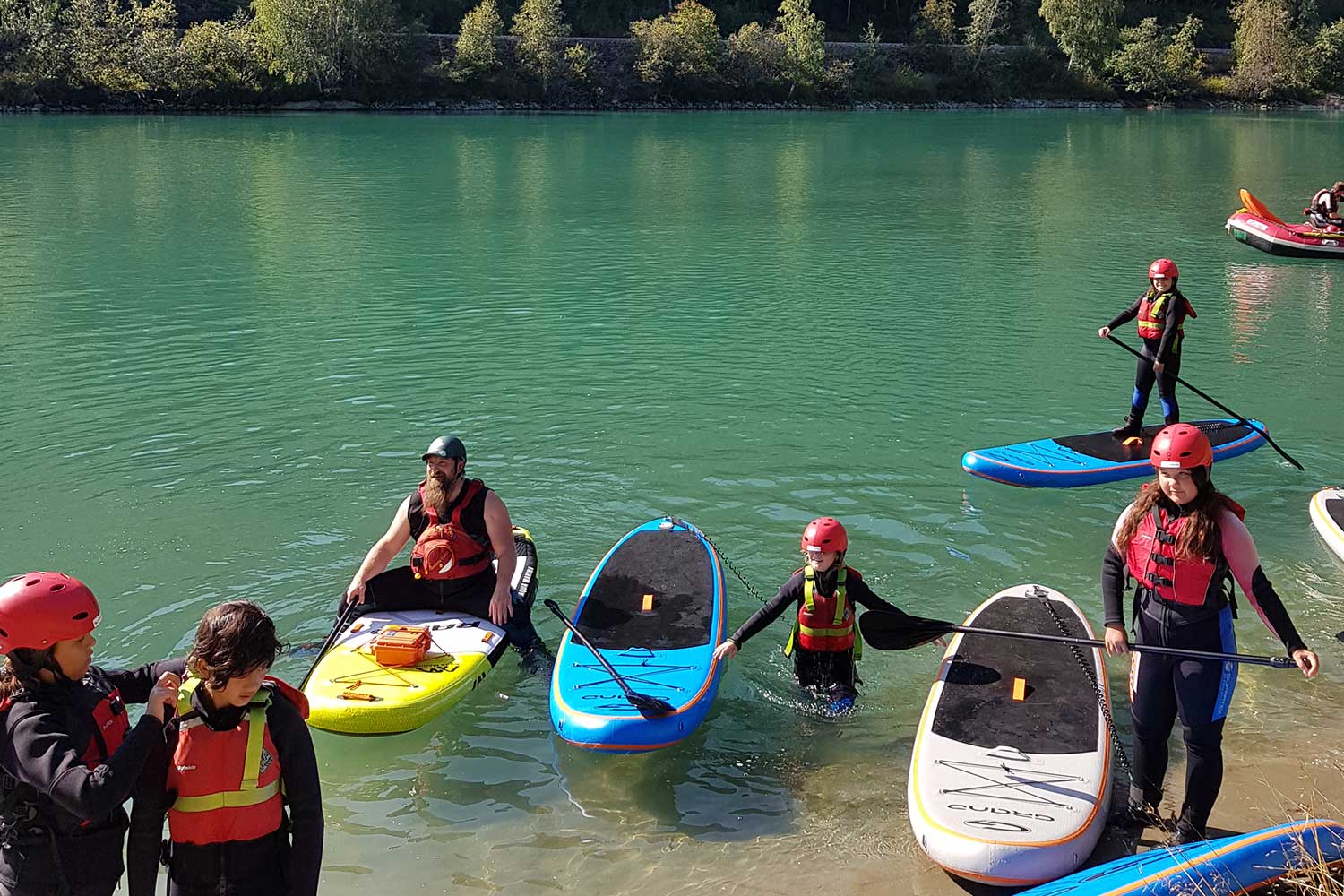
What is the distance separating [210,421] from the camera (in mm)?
11609

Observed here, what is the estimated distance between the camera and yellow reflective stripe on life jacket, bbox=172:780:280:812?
3.35 meters

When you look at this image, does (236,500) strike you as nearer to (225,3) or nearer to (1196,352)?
(1196,352)

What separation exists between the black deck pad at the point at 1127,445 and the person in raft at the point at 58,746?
8.63 meters

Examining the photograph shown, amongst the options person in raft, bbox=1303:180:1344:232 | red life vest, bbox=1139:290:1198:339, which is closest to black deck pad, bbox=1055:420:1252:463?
red life vest, bbox=1139:290:1198:339

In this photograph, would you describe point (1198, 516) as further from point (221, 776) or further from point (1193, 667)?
point (221, 776)

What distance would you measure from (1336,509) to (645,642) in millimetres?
5850

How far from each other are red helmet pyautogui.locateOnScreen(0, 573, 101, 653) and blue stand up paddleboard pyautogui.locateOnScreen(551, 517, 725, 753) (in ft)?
9.93

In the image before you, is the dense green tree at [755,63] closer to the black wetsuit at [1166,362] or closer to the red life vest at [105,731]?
the black wetsuit at [1166,362]

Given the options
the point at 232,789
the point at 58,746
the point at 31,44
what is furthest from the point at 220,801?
the point at 31,44

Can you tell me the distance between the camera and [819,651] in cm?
633

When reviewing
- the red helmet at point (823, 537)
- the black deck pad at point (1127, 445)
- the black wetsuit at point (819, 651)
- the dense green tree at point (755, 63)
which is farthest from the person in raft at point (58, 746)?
the dense green tree at point (755, 63)

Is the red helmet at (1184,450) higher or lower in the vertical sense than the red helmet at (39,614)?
higher

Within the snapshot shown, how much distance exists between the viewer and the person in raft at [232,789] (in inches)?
131

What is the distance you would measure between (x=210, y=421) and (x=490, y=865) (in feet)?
25.2
